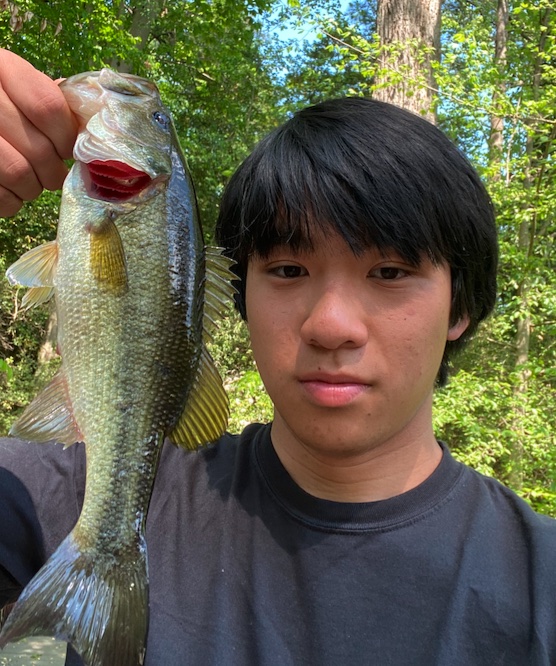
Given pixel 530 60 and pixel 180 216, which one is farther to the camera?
pixel 530 60

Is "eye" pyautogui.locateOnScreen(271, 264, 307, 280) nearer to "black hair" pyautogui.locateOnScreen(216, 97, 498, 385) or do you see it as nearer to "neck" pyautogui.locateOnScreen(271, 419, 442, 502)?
"black hair" pyautogui.locateOnScreen(216, 97, 498, 385)

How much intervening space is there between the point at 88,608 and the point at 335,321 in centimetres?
83

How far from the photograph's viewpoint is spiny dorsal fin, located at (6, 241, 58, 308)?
57.7 inches

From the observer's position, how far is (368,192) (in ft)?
5.18

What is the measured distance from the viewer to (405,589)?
1.53 metres

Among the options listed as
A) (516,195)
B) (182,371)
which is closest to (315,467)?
(182,371)

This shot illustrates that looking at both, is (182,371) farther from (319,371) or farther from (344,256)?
(344,256)

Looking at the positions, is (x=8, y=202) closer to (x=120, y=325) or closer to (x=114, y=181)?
(x=114, y=181)

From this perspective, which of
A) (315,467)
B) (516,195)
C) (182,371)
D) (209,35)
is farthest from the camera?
(209,35)

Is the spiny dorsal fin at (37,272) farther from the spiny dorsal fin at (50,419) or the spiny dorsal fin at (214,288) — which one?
the spiny dorsal fin at (214,288)

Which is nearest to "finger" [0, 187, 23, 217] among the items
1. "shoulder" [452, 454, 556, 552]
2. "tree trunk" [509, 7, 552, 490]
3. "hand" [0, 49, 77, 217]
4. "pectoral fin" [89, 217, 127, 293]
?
"hand" [0, 49, 77, 217]

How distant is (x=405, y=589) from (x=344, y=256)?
868 mm

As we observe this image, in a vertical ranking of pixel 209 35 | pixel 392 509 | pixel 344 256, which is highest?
pixel 209 35

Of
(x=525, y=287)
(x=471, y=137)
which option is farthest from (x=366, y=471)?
(x=471, y=137)
